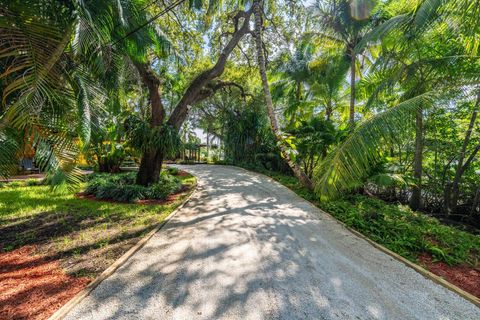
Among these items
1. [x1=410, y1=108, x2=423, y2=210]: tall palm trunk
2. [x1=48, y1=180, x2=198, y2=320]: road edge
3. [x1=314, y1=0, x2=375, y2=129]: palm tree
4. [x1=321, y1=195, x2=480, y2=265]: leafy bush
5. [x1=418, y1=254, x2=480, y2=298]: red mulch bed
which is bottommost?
[x1=48, y1=180, x2=198, y2=320]: road edge

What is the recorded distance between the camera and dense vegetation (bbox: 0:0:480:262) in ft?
10.3

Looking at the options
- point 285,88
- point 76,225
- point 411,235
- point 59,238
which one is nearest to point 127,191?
point 76,225

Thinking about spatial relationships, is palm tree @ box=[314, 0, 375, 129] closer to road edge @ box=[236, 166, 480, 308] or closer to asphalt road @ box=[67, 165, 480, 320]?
road edge @ box=[236, 166, 480, 308]

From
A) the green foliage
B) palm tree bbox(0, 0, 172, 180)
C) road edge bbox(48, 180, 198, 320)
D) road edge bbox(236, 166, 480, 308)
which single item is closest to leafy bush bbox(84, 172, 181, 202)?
the green foliage

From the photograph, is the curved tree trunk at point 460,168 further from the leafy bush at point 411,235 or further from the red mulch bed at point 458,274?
the red mulch bed at point 458,274

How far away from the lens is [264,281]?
2.63 meters

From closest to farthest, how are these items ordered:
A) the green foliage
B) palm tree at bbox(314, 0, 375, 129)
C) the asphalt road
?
the asphalt road < the green foliage < palm tree at bbox(314, 0, 375, 129)

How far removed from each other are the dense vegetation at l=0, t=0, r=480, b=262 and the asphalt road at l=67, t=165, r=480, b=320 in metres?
1.13

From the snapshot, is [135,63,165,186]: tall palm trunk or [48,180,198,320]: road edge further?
[135,63,165,186]: tall palm trunk

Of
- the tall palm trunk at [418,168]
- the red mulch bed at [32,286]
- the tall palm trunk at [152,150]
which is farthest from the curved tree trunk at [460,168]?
the tall palm trunk at [152,150]

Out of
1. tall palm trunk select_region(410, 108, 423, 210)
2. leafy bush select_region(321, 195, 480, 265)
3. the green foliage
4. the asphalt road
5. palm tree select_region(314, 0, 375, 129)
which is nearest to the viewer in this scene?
the asphalt road

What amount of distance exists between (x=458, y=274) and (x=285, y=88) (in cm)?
1254

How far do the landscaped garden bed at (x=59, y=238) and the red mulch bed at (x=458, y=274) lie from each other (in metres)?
4.80

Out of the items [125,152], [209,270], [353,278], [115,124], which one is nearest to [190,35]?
[115,124]
